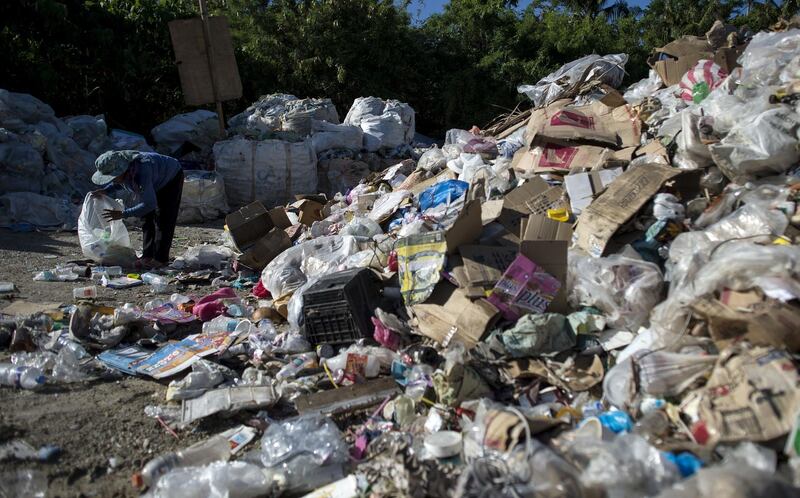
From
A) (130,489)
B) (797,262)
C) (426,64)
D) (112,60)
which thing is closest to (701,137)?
(797,262)

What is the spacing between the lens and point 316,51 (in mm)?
11570

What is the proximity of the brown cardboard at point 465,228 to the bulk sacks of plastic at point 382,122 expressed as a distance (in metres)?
4.91

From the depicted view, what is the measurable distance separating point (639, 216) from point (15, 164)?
6.07 m

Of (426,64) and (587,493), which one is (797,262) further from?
(426,64)

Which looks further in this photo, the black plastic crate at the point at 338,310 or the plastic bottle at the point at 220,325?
the plastic bottle at the point at 220,325

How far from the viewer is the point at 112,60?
9250 mm

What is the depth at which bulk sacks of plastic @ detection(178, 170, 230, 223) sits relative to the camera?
6.81 metres

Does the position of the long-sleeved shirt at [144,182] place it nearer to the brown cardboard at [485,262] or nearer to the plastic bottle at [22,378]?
the plastic bottle at [22,378]

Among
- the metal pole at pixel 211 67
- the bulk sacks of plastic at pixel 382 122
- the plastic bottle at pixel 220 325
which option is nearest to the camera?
the plastic bottle at pixel 220 325

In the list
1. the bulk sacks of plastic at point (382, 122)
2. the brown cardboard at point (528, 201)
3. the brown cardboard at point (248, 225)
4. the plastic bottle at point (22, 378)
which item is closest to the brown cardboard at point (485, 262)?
the brown cardboard at point (528, 201)

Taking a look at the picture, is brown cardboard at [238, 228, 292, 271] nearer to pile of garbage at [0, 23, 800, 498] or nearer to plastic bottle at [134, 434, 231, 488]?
pile of garbage at [0, 23, 800, 498]

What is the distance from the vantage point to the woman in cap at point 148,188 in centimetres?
479

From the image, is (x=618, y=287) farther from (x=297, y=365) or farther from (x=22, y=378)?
(x=22, y=378)

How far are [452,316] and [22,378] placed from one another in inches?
77.4
